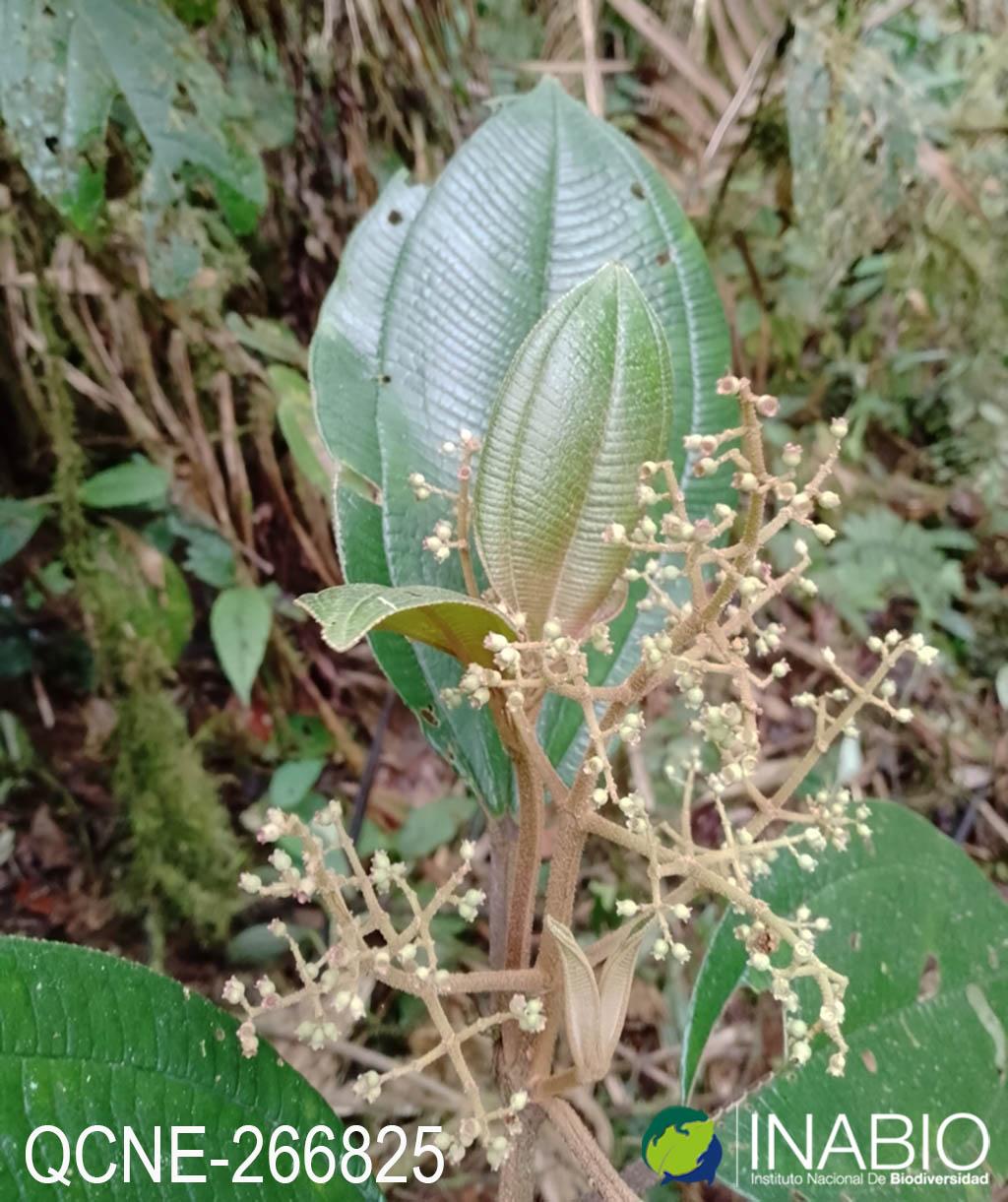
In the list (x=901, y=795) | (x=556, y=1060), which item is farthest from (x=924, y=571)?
(x=556, y=1060)

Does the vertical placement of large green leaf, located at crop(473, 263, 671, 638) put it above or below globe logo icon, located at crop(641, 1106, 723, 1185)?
above

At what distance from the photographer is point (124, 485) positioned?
3.28 ft

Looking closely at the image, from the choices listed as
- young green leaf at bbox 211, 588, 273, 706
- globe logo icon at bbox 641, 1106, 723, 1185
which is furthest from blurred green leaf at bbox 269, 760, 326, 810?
globe logo icon at bbox 641, 1106, 723, 1185

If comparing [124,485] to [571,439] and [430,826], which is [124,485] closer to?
[430,826]

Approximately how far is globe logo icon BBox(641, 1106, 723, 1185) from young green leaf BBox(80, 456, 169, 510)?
818 mm

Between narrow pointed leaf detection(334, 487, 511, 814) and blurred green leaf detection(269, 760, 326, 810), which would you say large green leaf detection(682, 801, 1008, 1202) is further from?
blurred green leaf detection(269, 760, 326, 810)

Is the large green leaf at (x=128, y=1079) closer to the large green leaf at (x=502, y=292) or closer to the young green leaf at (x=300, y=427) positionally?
the large green leaf at (x=502, y=292)

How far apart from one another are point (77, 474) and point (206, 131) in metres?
0.42

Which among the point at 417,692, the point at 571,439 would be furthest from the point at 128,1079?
the point at 571,439

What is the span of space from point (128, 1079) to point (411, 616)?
0.99 ft

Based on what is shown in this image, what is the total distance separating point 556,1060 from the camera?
3.06ft

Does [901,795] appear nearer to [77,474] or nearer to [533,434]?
[533,434]

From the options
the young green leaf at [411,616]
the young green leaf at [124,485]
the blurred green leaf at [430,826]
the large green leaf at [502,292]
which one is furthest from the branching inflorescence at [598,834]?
the young green leaf at [124,485]

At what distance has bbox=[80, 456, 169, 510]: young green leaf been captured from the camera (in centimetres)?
99
